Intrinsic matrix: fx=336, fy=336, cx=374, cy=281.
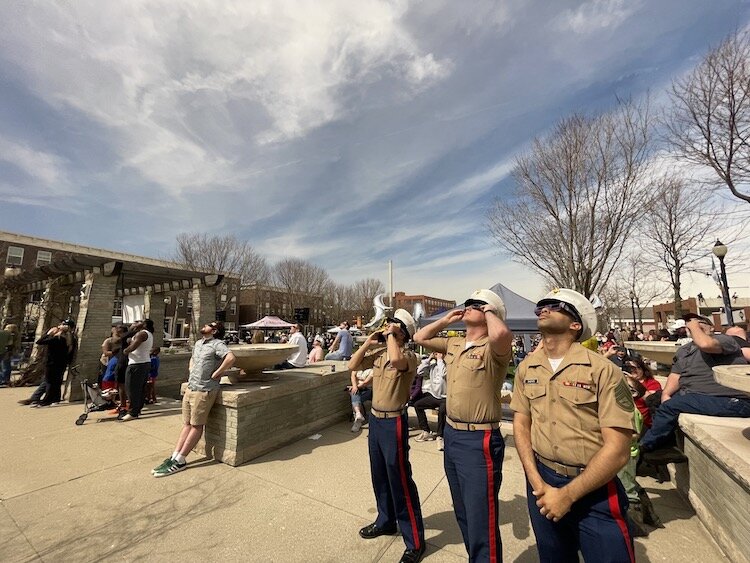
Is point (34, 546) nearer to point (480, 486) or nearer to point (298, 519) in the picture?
point (298, 519)

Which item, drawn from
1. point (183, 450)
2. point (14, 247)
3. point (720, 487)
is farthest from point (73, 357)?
point (14, 247)

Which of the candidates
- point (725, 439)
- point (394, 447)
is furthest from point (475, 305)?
point (725, 439)

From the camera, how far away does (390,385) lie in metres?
2.95

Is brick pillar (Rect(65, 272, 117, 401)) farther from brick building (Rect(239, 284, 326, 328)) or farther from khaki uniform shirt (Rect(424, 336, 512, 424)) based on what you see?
brick building (Rect(239, 284, 326, 328))

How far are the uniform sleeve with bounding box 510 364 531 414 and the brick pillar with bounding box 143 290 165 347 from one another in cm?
1296

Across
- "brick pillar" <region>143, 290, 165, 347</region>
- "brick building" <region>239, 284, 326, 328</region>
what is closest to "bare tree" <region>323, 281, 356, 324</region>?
"brick building" <region>239, 284, 326, 328</region>

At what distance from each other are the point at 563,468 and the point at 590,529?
268 mm

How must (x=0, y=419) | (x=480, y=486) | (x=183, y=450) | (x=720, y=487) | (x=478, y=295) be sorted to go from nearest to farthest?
(x=480, y=486), (x=478, y=295), (x=720, y=487), (x=183, y=450), (x=0, y=419)

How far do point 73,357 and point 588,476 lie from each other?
10.2m

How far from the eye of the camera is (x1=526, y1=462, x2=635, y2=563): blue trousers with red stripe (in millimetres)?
1547

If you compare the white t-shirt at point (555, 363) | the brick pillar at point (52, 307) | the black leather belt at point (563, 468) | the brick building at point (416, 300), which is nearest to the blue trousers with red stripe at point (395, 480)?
the black leather belt at point (563, 468)

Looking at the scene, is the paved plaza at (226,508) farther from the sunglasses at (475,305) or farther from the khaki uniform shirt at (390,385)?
the sunglasses at (475,305)

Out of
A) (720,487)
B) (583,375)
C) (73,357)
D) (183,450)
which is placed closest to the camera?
(583,375)

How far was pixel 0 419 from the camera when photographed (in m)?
6.08
